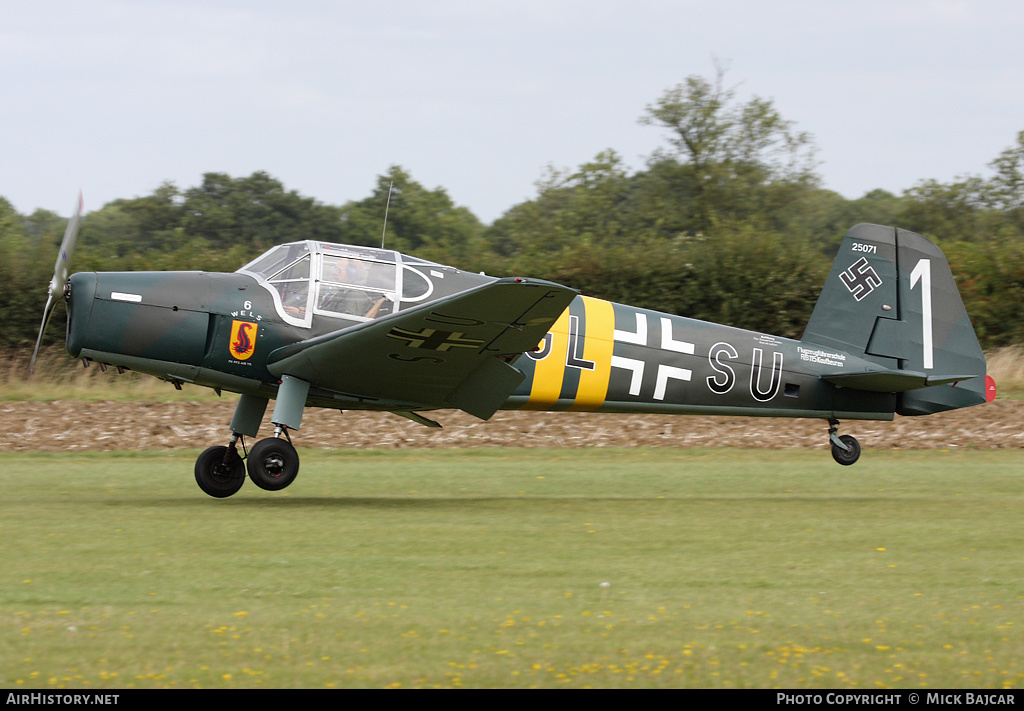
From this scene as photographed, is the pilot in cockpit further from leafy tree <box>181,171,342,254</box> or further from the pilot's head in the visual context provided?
leafy tree <box>181,171,342,254</box>

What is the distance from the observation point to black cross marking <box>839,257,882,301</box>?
38.8 ft

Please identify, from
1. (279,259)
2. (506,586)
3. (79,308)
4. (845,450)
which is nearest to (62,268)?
(79,308)

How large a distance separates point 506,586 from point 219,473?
501cm

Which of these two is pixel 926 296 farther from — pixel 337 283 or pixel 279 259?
pixel 279 259

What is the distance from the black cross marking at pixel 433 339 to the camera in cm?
919

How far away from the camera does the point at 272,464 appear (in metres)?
9.38

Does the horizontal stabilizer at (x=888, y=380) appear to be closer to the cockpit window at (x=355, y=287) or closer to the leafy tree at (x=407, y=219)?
the cockpit window at (x=355, y=287)

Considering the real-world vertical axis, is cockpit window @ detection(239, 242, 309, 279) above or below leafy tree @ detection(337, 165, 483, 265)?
below

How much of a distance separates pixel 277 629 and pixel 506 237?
140 feet

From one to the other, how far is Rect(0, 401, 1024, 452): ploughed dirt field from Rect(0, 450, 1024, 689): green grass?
14.8ft

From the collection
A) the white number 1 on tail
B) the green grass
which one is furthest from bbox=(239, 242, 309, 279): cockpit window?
the white number 1 on tail

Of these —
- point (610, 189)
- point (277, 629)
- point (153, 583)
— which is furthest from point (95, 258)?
point (610, 189)

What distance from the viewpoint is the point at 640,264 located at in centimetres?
2175
